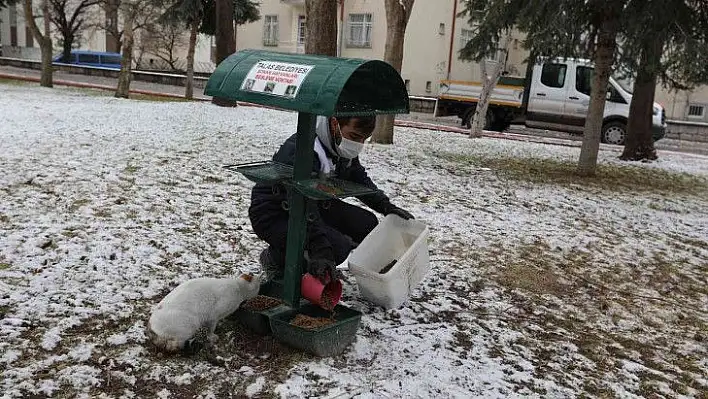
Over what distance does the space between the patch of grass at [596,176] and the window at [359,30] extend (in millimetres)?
20980

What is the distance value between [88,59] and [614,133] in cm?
2938

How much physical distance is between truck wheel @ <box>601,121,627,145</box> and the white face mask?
15.2m

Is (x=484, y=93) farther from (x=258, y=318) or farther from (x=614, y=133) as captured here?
(x=258, y=318)

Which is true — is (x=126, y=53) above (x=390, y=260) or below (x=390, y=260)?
above

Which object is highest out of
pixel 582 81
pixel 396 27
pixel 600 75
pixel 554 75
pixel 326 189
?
pixel 396 27

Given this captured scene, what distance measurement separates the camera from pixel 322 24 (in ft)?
29.6

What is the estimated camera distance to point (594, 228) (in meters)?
5.99

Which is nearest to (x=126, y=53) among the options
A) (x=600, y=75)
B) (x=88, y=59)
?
(x=600, y=75)

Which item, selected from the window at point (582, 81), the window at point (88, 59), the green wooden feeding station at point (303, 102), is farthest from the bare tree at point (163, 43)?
the green wooden feeding station at point (303, 102)

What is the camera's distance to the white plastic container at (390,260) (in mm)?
3256

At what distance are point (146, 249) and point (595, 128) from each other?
23.3ft

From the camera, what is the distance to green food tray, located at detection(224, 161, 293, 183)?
2785 mm

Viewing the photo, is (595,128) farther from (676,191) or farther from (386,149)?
(386,149)

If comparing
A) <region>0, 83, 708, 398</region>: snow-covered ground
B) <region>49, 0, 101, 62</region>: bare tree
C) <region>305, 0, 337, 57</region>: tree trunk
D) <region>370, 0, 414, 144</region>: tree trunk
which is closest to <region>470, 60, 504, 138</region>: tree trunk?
<region>370, 0, 414, 144</region>: tree trunk
